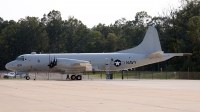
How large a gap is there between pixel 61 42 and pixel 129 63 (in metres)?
64.0

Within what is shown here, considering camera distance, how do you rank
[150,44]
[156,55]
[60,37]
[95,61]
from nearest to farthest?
[156,55]
[95,61]
[150,44]
[60,37]

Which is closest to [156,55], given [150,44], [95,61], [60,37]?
[150,44]

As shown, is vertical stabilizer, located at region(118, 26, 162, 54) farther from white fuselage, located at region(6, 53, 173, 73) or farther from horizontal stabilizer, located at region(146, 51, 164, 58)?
horizontal stabilizer, located at region(146, 51, 164, 58)

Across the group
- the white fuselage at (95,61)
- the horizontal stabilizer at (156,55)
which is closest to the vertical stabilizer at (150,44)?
the white fuselage at (95,61)

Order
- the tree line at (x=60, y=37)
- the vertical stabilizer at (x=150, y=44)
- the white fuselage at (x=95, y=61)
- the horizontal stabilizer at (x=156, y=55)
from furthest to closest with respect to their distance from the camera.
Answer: the tree line at (x=60, y=37), the vertical stabilizer at (x=150, y=44), the white fuselage at (x=95, y=61), the horizontal stabilizer at (x=156, y=55)

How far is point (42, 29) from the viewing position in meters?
108

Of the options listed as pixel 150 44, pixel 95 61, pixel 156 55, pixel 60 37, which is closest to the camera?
pixel 156 55

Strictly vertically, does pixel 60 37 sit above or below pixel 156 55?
above

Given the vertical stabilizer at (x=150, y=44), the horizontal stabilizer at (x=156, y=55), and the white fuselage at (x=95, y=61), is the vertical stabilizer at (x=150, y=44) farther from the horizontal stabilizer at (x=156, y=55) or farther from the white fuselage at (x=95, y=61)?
the horizontal stabilizer at (x=156, y=55)

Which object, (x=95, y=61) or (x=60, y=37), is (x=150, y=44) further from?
(x=60, y=37)

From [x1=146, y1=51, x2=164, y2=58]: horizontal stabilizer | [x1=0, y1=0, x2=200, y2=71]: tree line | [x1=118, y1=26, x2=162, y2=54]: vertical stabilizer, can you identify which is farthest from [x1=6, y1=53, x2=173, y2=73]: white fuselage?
[x1=0, y1=0, x2=200, y2=71]: tree line
